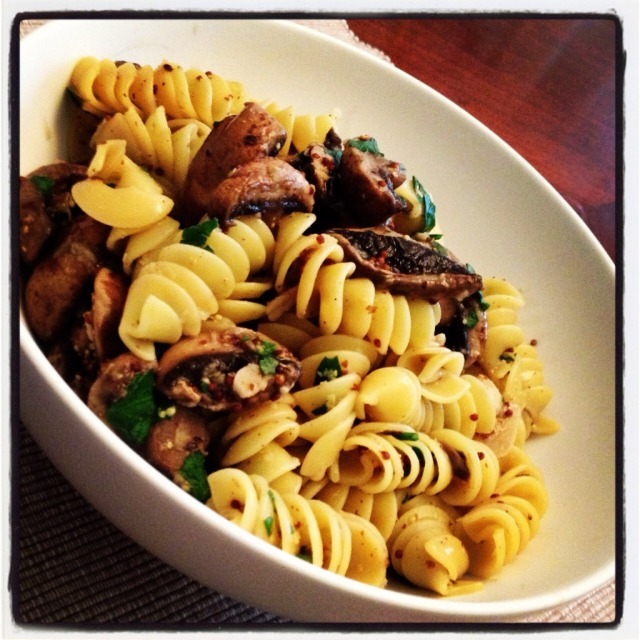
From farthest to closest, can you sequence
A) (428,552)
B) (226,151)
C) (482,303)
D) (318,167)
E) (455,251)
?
(455,251)
(482,303)
(318,167)
(226,151)
(428,552)

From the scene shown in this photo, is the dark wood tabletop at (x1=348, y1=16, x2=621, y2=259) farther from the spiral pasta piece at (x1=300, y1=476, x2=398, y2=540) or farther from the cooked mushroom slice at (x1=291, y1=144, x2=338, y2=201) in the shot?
the spiral pasta piece at (x1=300, y1=476, x2=398, y2=540)

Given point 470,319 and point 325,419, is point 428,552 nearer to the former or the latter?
point 325,419

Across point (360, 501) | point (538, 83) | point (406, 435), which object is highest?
point (538, 83)

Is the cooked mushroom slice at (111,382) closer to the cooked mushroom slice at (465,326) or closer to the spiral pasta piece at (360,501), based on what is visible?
the spiral pasta piece at (360,501)

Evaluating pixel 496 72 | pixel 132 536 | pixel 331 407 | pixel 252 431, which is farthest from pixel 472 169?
pixel 132 536

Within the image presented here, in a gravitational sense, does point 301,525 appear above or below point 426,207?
below

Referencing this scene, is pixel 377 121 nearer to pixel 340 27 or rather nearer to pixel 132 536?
pixel 340 27

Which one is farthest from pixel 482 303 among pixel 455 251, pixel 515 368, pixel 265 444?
pixel 265 444

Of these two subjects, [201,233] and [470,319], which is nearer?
[201,233]
